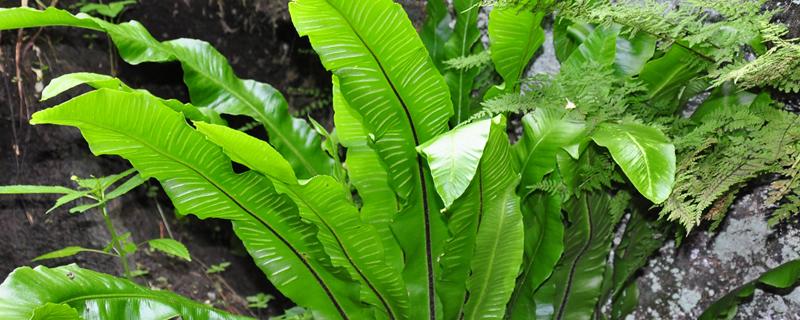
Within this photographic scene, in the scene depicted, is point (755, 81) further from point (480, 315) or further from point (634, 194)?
point (480, 315)

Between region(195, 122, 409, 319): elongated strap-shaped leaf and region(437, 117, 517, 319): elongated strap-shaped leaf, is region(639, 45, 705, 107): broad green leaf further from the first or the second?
region(195, 122, 409, 319): elongated strap-shaped leaf

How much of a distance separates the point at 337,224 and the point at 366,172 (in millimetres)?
196

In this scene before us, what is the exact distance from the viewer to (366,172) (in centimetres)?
162

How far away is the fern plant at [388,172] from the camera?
4.26 ft

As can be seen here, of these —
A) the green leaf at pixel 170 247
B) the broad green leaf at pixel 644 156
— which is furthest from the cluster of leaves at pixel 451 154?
the green leaf at pixel 170 247

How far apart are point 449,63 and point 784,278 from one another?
0.89 m

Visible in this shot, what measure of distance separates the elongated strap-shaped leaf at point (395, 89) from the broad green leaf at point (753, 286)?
629 mm

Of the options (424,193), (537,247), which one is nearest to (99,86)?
(424,193)

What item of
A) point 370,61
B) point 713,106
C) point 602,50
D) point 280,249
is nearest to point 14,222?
point 280,249

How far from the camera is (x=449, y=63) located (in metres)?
1.83

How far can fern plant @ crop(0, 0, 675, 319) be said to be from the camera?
130 cm

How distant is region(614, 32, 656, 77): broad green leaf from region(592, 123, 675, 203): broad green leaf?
306mm

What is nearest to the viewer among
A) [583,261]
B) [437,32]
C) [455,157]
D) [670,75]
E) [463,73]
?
[455,157]

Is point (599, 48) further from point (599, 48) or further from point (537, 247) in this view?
point (537, 247)
